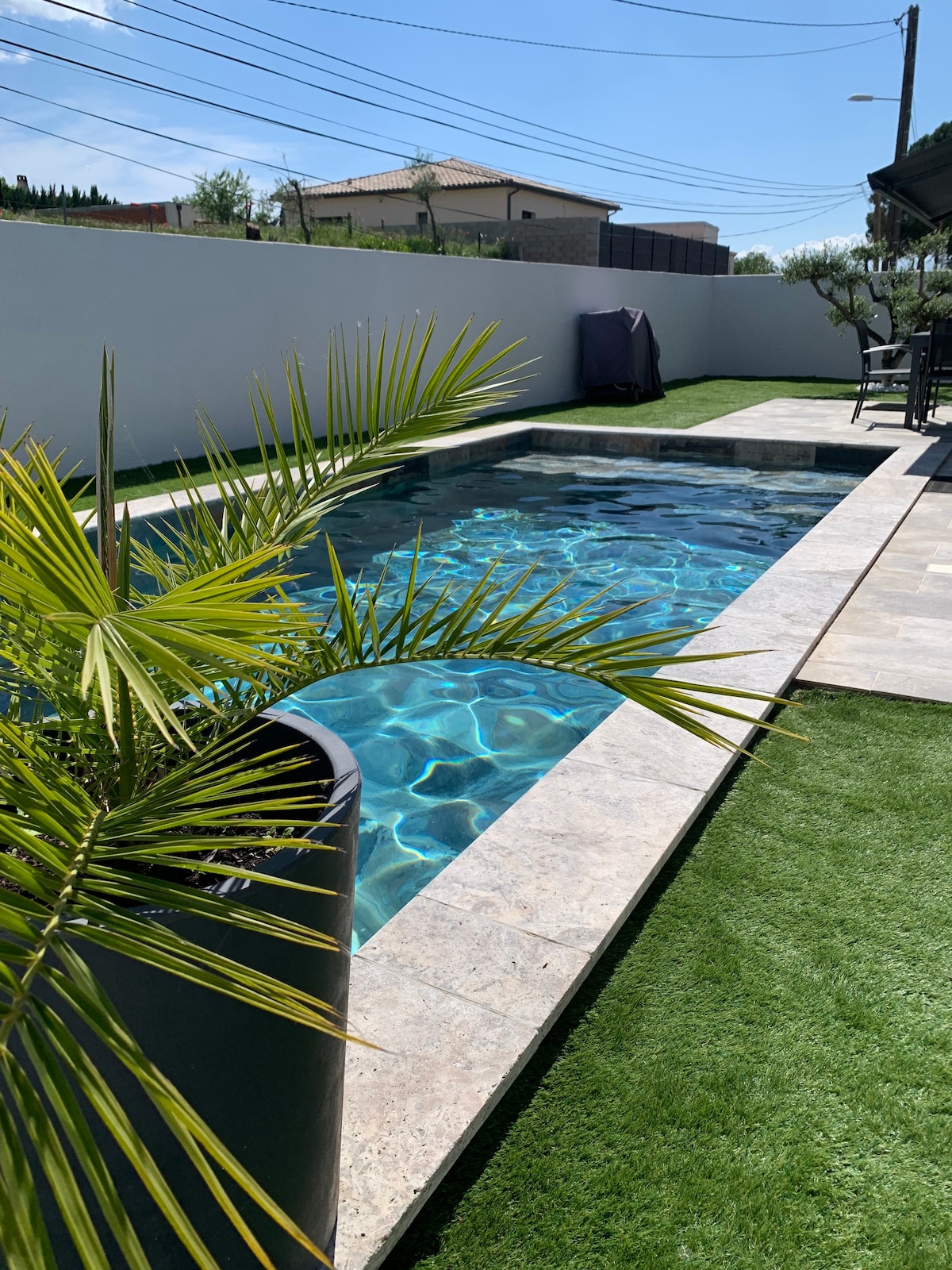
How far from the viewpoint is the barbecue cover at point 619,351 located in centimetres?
1512

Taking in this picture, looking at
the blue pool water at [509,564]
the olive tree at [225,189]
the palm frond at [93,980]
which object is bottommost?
the blue pool water at [509,564]

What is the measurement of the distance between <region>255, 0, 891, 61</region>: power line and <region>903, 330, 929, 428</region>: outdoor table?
2004 centimetres

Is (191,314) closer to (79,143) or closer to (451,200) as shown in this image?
(79,143)

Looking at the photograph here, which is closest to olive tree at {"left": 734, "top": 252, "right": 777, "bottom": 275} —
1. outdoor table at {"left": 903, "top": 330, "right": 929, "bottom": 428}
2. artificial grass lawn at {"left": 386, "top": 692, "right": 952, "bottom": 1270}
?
outdoor table at {"left": 903, "top": 330, "right": 929, "bottom": 428}

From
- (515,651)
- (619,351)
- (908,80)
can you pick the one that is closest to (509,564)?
(515,651)

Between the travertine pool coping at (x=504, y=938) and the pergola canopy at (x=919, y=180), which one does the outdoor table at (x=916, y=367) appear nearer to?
the pergola canopy at (x=919, y=180)

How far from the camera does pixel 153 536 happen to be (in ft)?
23.1

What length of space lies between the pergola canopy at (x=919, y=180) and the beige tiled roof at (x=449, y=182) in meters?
35.5

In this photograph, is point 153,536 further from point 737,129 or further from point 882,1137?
point 737,129

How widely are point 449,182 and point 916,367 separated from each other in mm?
40851

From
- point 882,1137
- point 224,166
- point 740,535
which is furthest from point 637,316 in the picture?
point 224,166

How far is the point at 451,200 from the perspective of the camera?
45.5 meters

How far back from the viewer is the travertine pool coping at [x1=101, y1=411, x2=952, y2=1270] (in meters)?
1.70

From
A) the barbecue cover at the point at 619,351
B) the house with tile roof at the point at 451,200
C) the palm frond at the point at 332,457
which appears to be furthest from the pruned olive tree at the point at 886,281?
the house with tile roof at the point at 451,200
